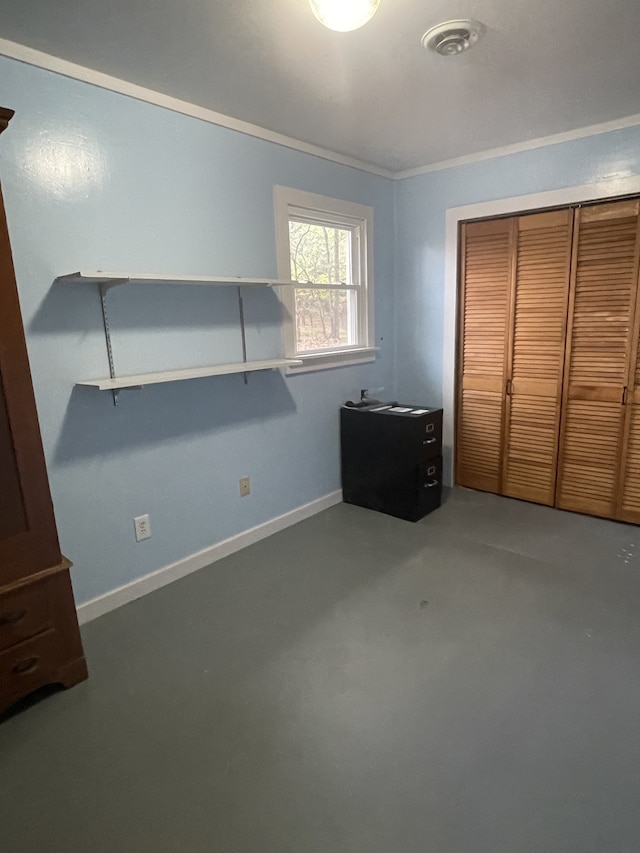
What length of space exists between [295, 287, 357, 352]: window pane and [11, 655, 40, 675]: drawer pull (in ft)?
7.03

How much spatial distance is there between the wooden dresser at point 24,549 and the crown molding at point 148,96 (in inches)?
23.8

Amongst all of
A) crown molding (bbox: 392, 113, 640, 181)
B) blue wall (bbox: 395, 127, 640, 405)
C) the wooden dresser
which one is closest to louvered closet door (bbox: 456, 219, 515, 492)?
blue wall (bbox: 395, 127, 640, 405)

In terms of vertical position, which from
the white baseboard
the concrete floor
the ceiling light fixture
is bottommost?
the concrete floor

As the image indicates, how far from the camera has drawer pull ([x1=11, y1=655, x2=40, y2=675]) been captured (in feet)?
5.57

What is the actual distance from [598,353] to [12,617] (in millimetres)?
3223

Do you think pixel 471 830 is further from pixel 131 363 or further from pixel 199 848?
pixel 131 363

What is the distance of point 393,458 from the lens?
10.5 feet

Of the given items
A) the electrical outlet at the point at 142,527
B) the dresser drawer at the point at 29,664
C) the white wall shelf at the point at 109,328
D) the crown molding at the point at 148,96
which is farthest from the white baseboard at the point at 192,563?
the crown molding at the point at 148,96

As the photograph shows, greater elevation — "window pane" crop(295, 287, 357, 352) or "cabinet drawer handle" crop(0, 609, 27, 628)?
"window pane" crop(295, 287, 357, 352)

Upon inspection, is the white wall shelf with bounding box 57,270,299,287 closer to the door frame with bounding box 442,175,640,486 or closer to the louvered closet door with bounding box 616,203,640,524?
the door frame with bounding box 442,175,640,486

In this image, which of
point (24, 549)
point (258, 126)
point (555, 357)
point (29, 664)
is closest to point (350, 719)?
point (29, 664)

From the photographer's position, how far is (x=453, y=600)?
7.63 feet

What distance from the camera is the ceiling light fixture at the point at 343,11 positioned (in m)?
1.40

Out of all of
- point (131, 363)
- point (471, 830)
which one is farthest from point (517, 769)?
point (131, 363)
